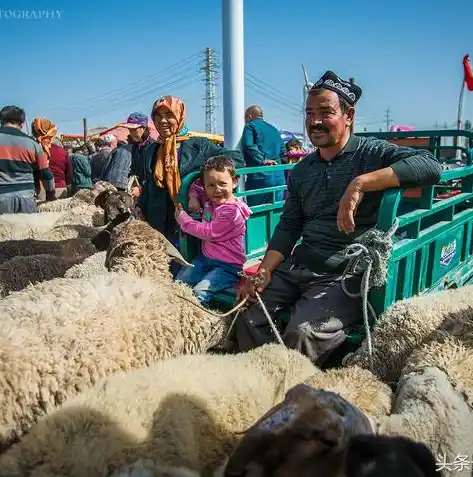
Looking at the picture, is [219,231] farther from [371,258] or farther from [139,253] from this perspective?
[371,258]

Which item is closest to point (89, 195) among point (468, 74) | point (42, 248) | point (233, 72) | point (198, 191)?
point (42, 248)

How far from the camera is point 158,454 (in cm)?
155

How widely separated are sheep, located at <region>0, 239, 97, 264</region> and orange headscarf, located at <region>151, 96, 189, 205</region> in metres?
1.22

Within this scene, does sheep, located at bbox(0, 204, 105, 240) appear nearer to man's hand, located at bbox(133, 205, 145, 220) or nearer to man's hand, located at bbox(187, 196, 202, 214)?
man's hand, located at bbox(133, 205, 145, 220)

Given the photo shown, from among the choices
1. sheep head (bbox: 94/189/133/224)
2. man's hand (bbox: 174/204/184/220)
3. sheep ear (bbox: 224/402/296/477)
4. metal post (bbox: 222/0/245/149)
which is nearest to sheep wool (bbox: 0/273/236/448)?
man's hand (bbox: 174/204/184/220)

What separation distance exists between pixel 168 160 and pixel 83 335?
6.86 ft

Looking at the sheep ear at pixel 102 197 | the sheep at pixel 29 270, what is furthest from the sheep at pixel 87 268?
the sheep ear at pixel 102 197

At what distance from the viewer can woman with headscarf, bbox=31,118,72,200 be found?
7.88 m

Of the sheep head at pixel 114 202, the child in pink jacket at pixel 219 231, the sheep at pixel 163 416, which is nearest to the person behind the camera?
the sheep at pixel 163 416

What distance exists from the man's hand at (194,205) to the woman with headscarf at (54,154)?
4928 mm

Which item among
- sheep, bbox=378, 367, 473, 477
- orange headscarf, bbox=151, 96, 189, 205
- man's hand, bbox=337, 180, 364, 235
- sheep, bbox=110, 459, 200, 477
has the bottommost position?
sheep, bbox=378, 367, 473, 477

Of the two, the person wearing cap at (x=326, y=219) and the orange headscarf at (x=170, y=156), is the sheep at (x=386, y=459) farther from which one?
the orange headscarf at (x=170, y=156)

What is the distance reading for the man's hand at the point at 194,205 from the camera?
355 centimetres

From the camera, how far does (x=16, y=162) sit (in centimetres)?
513
